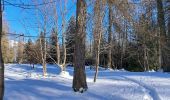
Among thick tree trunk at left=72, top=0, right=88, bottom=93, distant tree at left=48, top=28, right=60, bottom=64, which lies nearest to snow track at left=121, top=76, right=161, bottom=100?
thick tree trunk at left=72, top=0, right=88, bottom=93

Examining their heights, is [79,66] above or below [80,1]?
below

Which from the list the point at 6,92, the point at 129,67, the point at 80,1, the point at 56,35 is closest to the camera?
the point at 6,92

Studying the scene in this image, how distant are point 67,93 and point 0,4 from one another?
6.55m

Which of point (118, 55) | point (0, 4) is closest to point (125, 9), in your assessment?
point (0, 4)

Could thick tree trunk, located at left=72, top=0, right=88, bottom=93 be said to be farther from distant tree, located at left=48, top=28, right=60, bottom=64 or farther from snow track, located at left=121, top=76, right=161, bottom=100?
distant tree, located at left=48, top=28, right=60, bottom=64

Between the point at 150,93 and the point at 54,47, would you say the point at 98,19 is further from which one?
the point at 54,47

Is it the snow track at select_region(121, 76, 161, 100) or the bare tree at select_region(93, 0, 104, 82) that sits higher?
the bare tree at select_region(93, 0, 104, 82)

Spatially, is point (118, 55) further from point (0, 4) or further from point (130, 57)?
point (0, 4)

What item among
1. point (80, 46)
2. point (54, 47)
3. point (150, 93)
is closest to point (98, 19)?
point (80, 46)

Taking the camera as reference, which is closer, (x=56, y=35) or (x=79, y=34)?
(x=79, y=34)

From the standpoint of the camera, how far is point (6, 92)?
14.0m

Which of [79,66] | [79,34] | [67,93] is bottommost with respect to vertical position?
[67,93]

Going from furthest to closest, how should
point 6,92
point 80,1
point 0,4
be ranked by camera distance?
point 80,1
point 6,92
point 0,4

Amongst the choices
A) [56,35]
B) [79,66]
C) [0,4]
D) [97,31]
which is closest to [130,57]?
[56,35]
